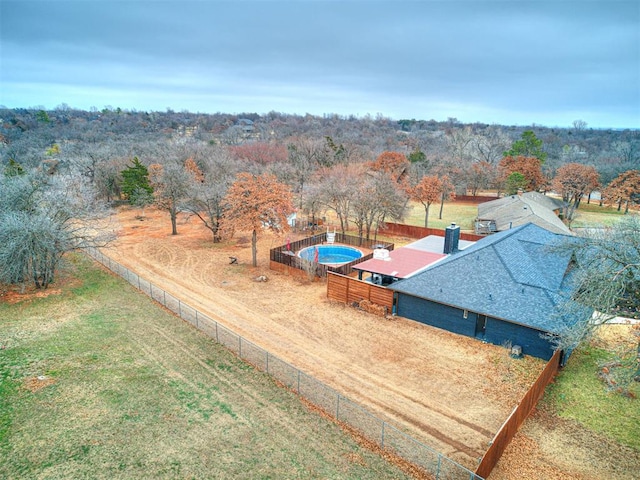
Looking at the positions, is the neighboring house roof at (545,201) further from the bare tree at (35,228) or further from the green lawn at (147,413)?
the bare tree at (35,228)

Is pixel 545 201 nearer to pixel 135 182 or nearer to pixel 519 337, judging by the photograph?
pixel 519 337

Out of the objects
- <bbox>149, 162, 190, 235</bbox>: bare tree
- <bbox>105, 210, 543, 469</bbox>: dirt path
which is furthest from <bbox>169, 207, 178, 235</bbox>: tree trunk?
<bbox>105, 210, 543, 469</bbox>: dirt path

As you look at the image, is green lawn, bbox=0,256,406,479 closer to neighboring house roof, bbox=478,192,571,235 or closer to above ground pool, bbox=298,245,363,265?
above ground pool, bbox=298,245,363,265

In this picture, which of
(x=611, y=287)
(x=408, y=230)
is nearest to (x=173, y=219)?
(x=408, y=230)

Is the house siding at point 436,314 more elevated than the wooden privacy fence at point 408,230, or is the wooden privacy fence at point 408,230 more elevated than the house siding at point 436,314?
the wooden privacy fence at point 408,230

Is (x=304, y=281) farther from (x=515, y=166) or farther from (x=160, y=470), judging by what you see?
(x=515, y=166)

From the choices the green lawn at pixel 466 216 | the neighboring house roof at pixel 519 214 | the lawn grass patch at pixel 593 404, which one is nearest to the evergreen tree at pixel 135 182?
the green lawn at pixel 466 216

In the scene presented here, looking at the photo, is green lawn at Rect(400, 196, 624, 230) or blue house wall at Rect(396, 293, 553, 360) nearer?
blue house wall at Rect(396, 293, 553, 360)
